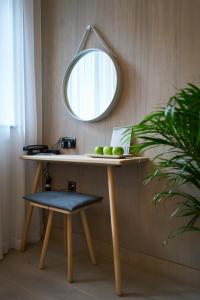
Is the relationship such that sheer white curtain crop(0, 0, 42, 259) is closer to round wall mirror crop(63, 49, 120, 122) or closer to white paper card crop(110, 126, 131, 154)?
round wall mirror crop(63, 49, 120, 122)

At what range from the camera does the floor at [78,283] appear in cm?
137

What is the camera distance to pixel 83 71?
6.23ft

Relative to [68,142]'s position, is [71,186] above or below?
below

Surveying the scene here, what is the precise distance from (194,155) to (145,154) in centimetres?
54

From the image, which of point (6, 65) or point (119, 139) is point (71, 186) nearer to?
point (119, 139)

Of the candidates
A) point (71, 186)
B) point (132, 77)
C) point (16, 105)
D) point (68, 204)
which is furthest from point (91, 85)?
point (68, 204)

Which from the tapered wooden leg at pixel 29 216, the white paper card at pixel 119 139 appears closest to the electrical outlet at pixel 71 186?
the tapered wooden leg at pixel 29 216

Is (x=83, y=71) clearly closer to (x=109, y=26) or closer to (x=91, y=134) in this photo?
(x=109, y=26)

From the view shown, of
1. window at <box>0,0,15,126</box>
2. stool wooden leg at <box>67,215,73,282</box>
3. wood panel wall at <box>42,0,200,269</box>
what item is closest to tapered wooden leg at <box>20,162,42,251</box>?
wood panel wall at <box>42,0,200,269</box>

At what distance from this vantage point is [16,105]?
74.8 inches

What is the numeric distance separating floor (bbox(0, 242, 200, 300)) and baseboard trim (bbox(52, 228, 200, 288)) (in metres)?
0.04

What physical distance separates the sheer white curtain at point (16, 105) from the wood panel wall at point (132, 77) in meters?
0.16

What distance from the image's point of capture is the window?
71.2 inches

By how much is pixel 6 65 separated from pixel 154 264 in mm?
1731
